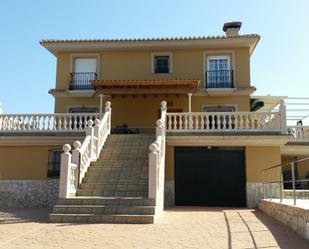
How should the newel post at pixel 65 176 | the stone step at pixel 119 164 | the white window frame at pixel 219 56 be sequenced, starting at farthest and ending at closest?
the white window frame at pixel 219 56, the stone step at pixel 119 164, the newel post at pixel 65 176

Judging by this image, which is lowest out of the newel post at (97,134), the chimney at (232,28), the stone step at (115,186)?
the stone step at (115,186)

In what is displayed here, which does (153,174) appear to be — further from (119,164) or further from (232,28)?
(232,28)

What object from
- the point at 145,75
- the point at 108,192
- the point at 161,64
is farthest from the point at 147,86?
the point at 108,192

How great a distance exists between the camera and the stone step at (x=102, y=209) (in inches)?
387

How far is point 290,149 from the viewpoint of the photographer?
18.5 metres

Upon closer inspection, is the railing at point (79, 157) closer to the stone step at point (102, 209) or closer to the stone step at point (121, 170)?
the stone step at point (121, 170)

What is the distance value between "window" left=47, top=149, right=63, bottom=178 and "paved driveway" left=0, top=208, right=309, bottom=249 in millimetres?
5486

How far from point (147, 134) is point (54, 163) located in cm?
430

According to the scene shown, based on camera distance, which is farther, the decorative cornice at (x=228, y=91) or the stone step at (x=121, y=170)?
the decorative cornice at (x=228, y=91)

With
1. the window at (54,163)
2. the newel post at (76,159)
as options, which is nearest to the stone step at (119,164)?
the newel post at (76,159)

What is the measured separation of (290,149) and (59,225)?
13.3 meters

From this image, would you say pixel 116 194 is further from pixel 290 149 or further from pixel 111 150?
pixel 290 149

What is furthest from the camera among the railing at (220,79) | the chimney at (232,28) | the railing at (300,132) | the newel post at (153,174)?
the chimney at (232,28)

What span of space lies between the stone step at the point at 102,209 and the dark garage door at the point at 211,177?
553 cm
